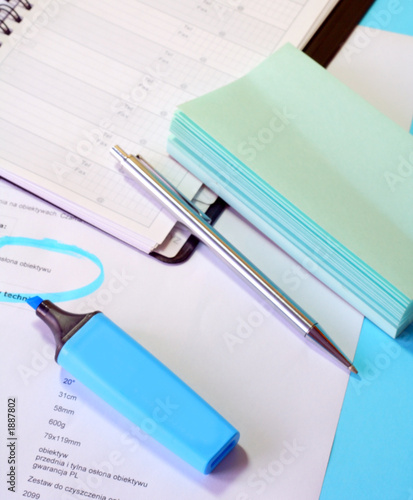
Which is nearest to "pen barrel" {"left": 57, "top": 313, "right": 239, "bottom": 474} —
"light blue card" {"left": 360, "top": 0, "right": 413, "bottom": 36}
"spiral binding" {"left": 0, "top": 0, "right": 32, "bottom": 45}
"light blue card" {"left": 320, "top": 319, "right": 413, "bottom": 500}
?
"light blue card" {"left": 320, "top": 319, "right": 413, "bottom": 500}

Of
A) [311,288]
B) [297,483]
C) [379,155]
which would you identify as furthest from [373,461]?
[379,155]

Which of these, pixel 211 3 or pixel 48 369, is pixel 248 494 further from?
pixel 211 3

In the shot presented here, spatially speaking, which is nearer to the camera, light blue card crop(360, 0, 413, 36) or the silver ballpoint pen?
the silver ballpoint pen

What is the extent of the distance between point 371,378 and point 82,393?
27 cm

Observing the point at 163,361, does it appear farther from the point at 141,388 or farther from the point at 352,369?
the point at 352,369

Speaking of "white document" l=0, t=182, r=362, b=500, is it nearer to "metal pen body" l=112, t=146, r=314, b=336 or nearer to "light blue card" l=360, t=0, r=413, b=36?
"metal pen body" l=112, t=146, r=314, b=336

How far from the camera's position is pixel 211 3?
0.78 metres

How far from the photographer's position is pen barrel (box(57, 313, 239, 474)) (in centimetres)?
50

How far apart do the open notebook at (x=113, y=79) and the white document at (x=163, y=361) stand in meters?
0.03

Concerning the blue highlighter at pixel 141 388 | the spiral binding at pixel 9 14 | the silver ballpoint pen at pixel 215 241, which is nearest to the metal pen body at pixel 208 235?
the silver ballpoint pen at pixel 215 241

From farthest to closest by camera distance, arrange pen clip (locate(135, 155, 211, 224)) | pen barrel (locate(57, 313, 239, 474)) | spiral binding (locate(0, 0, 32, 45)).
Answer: spiral binding (locate(0, 0, 32, 45))
pen clip (locate(135, 155, 211, 224))
pen barrel (locate(57, 313, 239, 474))

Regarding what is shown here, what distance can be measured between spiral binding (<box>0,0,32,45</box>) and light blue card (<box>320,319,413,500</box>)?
1.80ft

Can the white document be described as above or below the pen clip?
below

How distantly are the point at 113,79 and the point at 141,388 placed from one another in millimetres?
383
